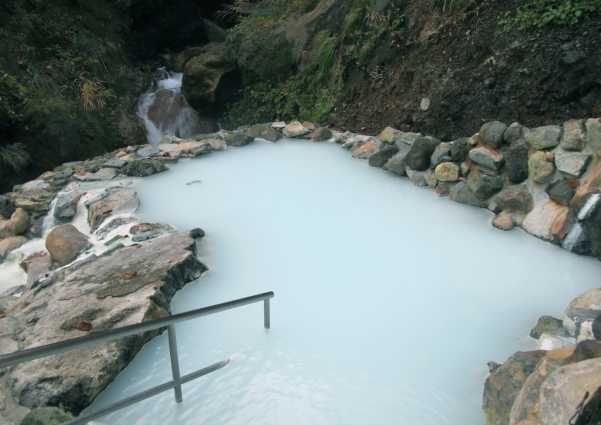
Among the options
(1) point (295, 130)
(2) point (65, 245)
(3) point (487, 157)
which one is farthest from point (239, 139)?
(3) point (487, 157)

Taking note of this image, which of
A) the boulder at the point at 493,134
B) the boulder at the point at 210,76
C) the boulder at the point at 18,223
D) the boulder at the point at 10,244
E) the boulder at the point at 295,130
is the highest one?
the boulder at the point at 210,76

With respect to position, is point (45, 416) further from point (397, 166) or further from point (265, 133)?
point (265, 133)

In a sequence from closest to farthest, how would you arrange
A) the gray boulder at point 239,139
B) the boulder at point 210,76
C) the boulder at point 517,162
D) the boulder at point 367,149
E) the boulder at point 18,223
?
the boulder at point 517,162, the boulder at point 18,223, the boulder at point 367,149, the gray boulder at point 239,139, the boulder at point 210,76

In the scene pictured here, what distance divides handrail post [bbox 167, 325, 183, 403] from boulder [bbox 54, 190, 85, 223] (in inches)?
126

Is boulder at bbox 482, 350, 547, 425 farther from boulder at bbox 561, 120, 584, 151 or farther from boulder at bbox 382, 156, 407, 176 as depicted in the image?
boulder at bbox 382, 156, 407, 176

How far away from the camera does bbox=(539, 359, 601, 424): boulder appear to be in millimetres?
1117

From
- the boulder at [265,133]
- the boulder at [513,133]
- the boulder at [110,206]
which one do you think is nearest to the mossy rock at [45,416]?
the boulder at [110,206]

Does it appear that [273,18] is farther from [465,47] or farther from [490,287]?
[490,287]

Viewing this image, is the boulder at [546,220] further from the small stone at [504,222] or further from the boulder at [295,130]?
the boulder at [295,130]

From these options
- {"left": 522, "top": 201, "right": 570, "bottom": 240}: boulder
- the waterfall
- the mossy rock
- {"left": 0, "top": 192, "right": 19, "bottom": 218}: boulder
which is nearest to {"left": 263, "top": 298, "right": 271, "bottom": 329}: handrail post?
the mossy rock

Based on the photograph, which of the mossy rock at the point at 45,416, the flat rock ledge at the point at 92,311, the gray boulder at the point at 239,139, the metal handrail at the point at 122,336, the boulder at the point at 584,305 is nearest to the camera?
the metal handrail at the point at 122,336

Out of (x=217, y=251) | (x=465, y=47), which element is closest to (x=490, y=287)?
(x=217, y=251)

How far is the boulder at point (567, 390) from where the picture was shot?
1117mm

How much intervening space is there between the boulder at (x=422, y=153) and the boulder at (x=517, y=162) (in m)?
0.91
